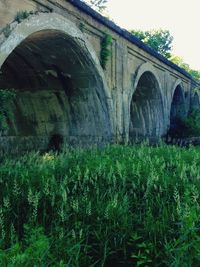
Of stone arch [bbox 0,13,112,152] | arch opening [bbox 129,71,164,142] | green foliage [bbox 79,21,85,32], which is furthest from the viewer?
arch opening [bbox 129,71,164,142]

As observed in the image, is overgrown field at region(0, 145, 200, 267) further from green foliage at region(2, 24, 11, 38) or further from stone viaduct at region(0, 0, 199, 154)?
stone viaduct at region(0, 0, 199, 154)

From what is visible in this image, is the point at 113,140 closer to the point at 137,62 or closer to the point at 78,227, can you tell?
the point at 137,62

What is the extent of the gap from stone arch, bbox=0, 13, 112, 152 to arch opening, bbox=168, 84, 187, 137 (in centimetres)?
643

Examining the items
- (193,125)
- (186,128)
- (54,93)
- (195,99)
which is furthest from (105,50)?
(195,99)

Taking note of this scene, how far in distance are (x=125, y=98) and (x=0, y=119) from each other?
5.48 m

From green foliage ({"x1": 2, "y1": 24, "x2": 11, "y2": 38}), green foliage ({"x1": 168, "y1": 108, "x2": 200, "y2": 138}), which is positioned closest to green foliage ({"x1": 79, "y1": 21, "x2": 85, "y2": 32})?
green foliage ({"x1": 2, "y1": 24, "x2": 11, "y2": 38})

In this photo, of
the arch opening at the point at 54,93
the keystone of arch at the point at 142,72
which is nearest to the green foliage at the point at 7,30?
the arch opening at the point at 54,93

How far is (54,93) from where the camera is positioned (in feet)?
35.3

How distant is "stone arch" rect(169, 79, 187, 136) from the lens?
16.4 metres

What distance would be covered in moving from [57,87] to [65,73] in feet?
2.28

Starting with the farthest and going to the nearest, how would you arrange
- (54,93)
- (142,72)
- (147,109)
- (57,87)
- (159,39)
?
(159,39)
(147,109)
(142,72)
(54,93)
(57,87)

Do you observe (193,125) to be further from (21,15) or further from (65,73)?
(21,15)

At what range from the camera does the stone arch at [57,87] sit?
849 centimetres

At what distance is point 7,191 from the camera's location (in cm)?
A: 431
